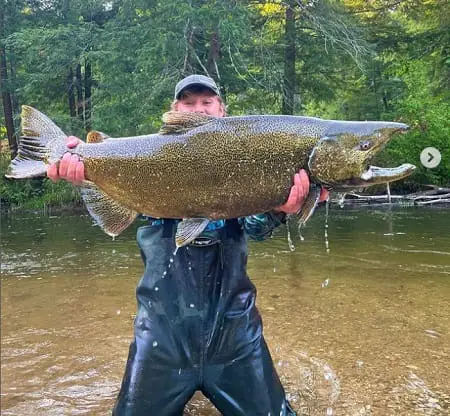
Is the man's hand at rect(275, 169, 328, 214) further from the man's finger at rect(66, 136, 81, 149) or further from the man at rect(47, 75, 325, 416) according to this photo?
the man's finger at rect(66, 136, 81, 149)

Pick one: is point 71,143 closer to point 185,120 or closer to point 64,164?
point 64,164

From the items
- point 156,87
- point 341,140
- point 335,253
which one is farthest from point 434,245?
point 156,87

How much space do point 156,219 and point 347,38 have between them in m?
15.4

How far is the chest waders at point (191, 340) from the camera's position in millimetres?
2748

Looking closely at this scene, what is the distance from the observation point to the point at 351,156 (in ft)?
8.23

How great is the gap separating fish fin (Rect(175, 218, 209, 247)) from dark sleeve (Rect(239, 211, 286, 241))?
351 mm

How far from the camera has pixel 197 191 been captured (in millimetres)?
2604

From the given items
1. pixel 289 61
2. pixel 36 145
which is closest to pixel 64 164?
pixel 36 145

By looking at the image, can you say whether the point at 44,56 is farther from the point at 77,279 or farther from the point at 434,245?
the point at 434,245

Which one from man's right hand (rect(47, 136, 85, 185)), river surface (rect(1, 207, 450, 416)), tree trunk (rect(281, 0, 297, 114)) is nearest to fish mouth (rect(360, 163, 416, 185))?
man's right hand (rect(47, 136, 85, 185))

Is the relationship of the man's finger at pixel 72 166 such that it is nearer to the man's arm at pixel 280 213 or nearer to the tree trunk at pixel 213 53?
the man's arm at pixel 280 213

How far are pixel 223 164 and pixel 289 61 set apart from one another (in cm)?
1804

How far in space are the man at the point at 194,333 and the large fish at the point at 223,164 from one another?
0.17 m

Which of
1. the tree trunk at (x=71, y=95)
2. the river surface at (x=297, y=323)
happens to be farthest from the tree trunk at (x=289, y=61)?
the tree trunk at (x=71, y=95)
